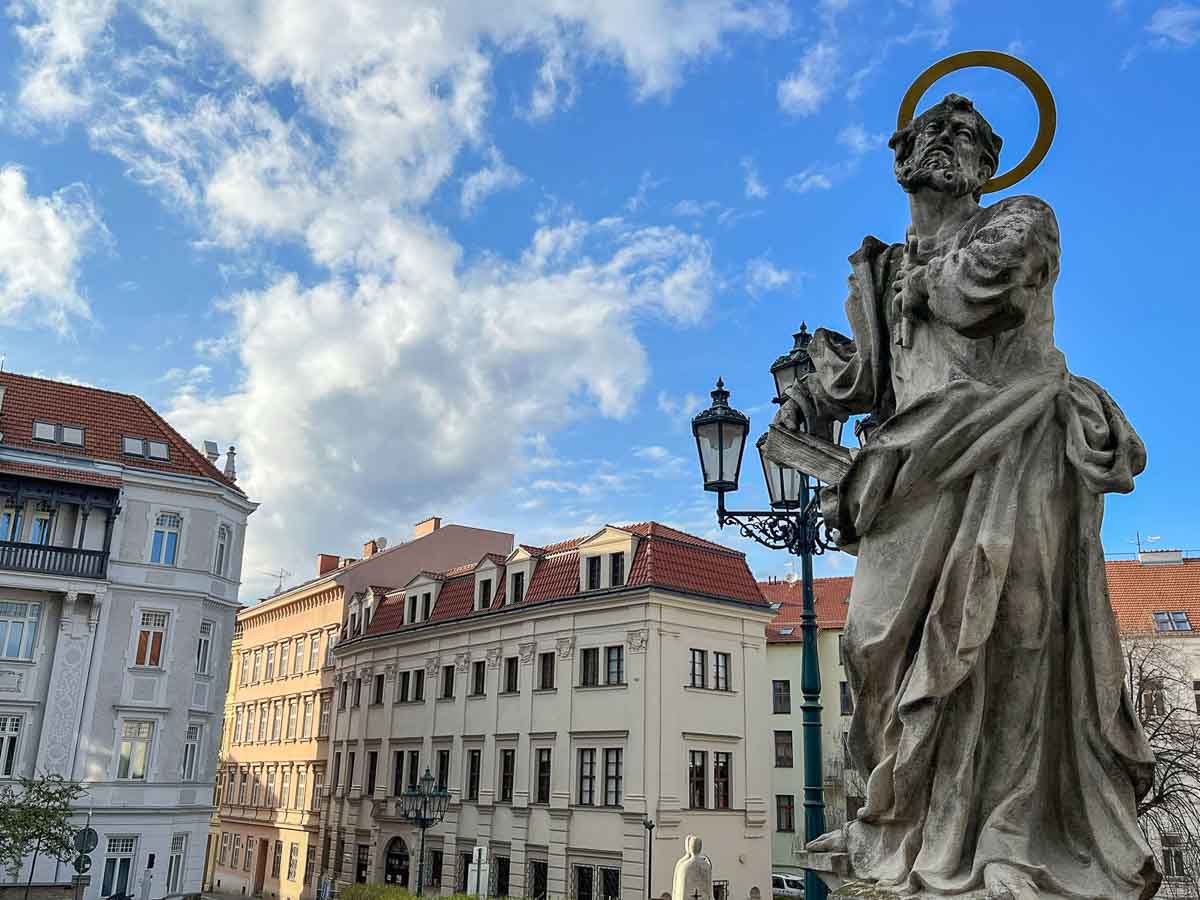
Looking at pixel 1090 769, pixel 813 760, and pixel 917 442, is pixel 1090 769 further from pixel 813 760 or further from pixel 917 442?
pixel 813 760

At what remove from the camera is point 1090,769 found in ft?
10.0

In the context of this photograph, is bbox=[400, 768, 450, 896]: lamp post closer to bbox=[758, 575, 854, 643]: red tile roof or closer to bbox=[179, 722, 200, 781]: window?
bbox=[179, 722, 200, 781]: window

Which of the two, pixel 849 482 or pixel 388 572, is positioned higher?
pixel 388 572

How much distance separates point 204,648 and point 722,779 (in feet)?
60.1

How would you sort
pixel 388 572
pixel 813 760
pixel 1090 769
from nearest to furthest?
pixel 1090 769, pixel 813 760, pixel 388 572

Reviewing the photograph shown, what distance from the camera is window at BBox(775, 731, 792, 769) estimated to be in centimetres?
5000

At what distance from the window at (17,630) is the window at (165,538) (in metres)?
3.96

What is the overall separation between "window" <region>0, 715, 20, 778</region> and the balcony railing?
177 inches

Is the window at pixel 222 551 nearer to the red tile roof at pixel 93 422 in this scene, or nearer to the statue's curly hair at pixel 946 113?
the red tile roof at pixel 93 422

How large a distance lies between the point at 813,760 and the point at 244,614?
60.8 meters

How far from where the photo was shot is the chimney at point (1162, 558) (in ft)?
144

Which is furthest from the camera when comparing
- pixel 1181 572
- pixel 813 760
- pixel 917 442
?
pixel 1181 572

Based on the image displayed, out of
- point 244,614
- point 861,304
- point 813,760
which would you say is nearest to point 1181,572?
point 813,760

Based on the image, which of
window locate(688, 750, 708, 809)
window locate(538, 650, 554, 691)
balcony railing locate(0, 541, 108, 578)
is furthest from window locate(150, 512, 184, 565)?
window locate(688, 750, 708, 809)
